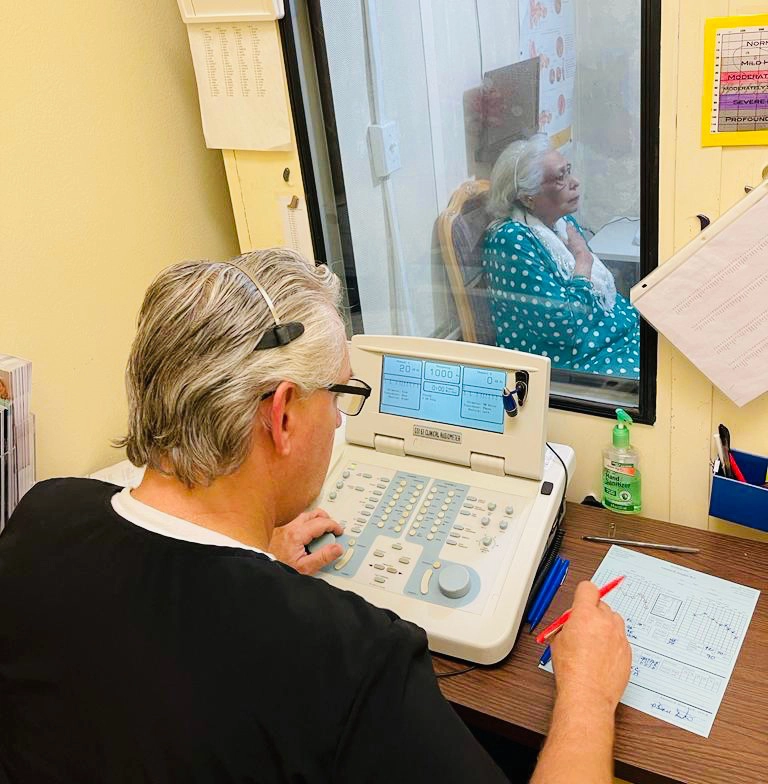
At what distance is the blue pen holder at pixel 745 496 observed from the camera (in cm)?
119

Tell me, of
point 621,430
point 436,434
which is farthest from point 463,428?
point 621,430

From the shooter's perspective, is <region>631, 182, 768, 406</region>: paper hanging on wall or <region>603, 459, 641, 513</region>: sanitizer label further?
<region>603, 459, 641, 513</region>: sanitizer label

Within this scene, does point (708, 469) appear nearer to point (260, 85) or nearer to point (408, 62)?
point (408, 62)

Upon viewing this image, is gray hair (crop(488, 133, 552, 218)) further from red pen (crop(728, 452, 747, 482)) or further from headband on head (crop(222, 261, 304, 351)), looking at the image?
headband on head (crop(222, 261, 304, 351))

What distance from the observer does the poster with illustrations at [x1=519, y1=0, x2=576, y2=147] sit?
4.01ft

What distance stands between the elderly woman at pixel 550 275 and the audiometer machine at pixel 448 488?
7.8 inches

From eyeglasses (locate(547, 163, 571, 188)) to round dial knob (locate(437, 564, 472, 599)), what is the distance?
27.0 inches

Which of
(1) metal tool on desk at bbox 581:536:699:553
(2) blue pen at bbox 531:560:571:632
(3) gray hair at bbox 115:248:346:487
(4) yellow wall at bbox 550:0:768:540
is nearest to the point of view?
(3) gray hair at bbox 115:248:346:487

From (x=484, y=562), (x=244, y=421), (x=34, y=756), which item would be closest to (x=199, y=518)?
(x=244, y=421)

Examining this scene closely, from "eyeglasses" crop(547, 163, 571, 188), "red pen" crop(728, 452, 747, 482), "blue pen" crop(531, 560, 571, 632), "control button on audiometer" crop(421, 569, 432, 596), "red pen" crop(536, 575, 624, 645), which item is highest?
"eyeglasses" crop(547, 163, 571, 188)

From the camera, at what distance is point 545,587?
47.3 inches

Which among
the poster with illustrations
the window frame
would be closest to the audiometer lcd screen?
the window frame

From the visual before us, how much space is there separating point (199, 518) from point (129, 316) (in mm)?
782

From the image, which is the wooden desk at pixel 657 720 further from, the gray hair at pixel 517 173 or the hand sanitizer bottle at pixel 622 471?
the gray hair at pixel 517 173
